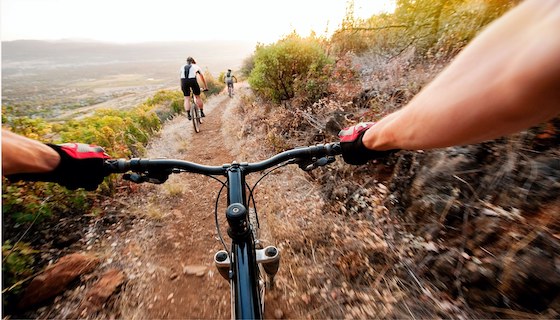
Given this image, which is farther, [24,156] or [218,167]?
[218,167]

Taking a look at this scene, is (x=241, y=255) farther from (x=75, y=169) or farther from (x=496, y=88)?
(x=496, y=88)

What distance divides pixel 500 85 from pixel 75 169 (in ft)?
6.00

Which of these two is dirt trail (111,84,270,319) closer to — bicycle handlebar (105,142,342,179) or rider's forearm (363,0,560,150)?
bicycle handlebar (105,142,342,179)

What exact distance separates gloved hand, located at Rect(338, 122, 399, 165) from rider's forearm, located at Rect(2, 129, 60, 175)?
1.52 meters

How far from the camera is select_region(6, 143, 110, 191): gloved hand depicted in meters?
1.33

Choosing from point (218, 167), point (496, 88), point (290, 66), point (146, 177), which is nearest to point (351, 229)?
point (218, 167)

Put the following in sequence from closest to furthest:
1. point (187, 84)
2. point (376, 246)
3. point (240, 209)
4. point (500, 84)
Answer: point (500, 84)
point (240, 209)
point (376, 246)
point (187, 84)

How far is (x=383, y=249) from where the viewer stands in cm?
259

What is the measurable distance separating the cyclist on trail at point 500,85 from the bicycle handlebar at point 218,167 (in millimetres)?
853

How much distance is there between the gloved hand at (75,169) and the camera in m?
1.33

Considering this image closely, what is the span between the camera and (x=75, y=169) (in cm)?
140

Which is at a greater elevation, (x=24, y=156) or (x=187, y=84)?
(x=24, y=156)

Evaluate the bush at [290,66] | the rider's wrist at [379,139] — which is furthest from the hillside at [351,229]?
the bush at [290,66]

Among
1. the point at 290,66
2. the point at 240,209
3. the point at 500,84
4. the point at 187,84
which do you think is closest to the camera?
the point at 500,84
